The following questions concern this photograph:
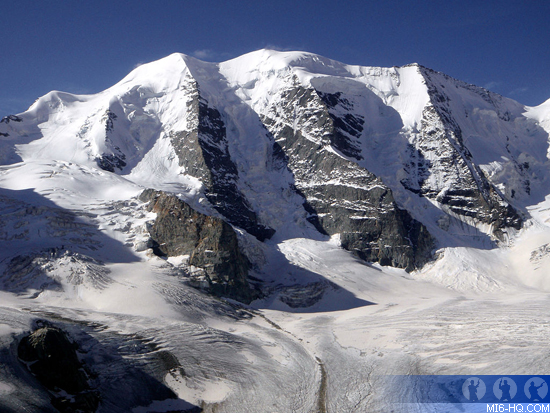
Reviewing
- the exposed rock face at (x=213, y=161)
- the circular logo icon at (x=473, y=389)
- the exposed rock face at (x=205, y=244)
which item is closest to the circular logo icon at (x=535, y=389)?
the circular logo icon at (x=473, y=389)

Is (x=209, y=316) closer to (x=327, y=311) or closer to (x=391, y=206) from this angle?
(x=327, y=311)

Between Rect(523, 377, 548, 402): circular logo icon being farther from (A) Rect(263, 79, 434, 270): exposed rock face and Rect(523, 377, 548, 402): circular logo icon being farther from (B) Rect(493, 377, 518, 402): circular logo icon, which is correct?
(A) Rect(263, 79, 434, 270): exposed rock face

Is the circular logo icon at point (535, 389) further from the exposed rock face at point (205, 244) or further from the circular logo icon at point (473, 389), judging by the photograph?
the exposed rock face at point (205, 244)

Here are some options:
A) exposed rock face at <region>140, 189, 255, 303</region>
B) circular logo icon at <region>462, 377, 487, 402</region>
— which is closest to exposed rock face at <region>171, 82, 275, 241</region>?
exposed rock face at <region>140, 189, 255, 303</region>

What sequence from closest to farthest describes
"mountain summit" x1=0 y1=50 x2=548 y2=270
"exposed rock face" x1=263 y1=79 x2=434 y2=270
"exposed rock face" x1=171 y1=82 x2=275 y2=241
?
"exposed rock face" x1=263 y1=79 x2=434 y2=270, "exposed rock face" x1=171 y1=82 x2=275 y2=241, "mountain summit" x1=0 y1=50 x2=548 y2=270

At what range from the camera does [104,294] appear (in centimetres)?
6056

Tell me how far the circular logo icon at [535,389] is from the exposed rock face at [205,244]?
42.1m

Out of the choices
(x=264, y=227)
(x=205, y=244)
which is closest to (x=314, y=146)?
(x=264, y=227)

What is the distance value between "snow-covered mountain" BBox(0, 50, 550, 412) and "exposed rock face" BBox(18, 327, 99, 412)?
0.83 feet

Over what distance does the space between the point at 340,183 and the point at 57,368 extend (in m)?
84.0

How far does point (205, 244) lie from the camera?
78.4m

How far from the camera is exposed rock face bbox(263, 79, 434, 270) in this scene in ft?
334

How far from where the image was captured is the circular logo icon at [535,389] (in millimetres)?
36938

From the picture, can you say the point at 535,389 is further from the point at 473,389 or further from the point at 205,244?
the point at 205,244
